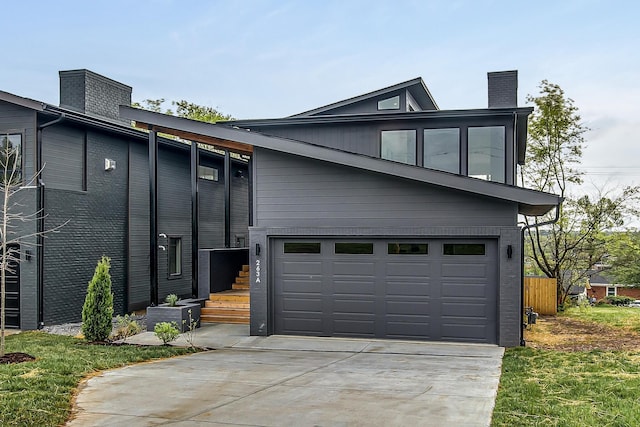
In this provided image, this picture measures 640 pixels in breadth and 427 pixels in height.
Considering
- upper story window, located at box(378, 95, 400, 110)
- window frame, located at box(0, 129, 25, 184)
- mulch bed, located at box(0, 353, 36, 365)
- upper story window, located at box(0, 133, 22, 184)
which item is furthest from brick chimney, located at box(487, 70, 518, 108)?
mulch bed, located at box(0, 353, 36, 365)

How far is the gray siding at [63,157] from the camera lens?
14.0 metres

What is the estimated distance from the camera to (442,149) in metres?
13.8

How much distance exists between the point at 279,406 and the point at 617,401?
374cm

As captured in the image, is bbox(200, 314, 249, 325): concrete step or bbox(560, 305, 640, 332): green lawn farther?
bbox(560, 305, 640, 332): green lawn

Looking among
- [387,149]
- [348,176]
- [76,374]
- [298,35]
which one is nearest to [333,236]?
[348,176]

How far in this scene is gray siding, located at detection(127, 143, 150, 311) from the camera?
1684 cm

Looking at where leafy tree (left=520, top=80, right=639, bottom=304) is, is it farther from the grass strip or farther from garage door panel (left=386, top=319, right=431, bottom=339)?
the grass strip

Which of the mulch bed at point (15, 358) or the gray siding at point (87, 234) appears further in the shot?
the gray siding at point (87, 234)

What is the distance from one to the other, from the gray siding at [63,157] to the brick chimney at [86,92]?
6.65ft

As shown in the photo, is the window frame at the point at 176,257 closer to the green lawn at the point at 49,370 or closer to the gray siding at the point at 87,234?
the gray siding at the point at 87,234

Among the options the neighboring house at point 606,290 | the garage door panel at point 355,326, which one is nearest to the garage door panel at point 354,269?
the garage door panel at point 355,326

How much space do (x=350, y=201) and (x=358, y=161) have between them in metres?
0.95

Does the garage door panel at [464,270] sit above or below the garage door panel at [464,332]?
above

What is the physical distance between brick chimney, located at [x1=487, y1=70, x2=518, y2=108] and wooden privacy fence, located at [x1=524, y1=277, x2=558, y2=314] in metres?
5.18
